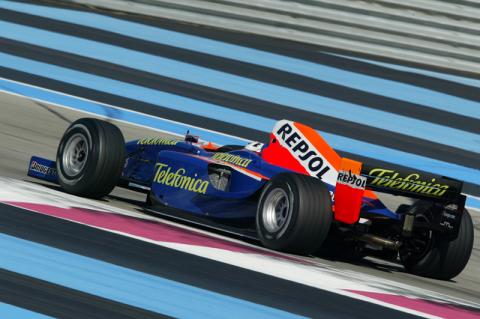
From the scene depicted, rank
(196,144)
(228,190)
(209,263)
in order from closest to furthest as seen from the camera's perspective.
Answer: (209,263) < (228,190) < (196,144)

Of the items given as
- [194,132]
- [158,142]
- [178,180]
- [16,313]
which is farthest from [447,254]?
[194,132]

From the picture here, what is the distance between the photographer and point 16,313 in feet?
15.3

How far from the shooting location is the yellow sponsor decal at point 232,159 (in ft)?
26.1

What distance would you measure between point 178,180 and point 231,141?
14.3 feet

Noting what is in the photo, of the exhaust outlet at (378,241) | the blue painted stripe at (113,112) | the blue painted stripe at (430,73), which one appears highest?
the blue painted stripe at (430,73)

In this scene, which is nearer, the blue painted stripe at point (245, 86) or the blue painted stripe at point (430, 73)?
the blue painted stripe at point (245, 86)

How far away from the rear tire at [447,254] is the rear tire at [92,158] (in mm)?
2208

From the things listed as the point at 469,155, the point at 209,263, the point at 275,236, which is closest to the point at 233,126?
the point at 469,155

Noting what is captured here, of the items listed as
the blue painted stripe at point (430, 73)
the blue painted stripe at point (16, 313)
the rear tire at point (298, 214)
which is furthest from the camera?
the blue painted stripe at point (430, 73)

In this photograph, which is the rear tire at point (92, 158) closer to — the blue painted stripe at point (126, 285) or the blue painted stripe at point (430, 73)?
the blue painted stripe at point (126, 285)

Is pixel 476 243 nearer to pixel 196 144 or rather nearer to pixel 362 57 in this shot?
pixel 196 144

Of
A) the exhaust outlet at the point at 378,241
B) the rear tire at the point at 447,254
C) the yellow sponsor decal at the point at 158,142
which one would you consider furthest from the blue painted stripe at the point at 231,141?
the exhaust outlet at the point at 378,241

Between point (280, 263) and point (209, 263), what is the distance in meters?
0.62

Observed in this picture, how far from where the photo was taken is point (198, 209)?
26.1ft
